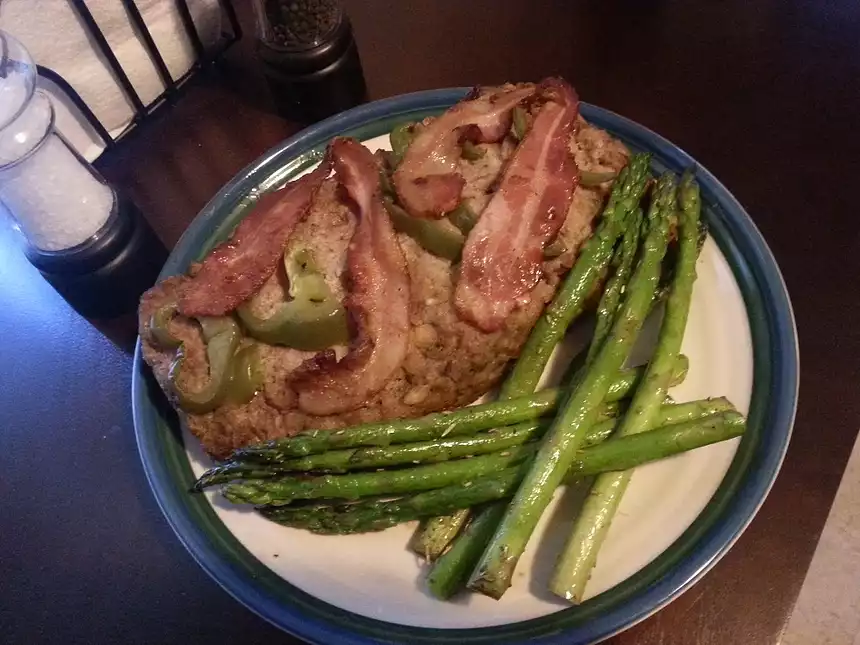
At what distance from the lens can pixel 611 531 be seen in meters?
1.93

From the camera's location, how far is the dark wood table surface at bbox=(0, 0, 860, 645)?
2.03m

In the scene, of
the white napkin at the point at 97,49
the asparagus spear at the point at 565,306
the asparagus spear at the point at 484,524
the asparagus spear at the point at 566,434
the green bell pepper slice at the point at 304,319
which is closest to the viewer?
the asparagus spear at the point at 566,434

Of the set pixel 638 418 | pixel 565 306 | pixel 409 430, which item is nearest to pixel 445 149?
pixel 565 306

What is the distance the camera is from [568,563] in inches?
71.6

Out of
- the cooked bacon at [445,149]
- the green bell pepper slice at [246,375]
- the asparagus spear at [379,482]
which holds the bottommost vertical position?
the asparagus spear at [379,482]

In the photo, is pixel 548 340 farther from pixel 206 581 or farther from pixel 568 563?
pixel 206 581

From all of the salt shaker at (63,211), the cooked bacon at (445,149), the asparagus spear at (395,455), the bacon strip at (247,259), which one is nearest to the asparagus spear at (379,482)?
the asparagus spear at (395,455)

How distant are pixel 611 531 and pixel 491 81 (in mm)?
1923

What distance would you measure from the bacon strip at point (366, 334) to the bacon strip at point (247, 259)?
232 millimetres

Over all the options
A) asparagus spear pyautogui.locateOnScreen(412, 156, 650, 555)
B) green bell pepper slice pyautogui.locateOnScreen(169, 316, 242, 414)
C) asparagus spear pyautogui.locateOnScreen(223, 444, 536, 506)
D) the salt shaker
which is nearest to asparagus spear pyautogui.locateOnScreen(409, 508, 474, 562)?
asparagus spear pyautogui.locateOnScreen(223, 444, 536, 506)

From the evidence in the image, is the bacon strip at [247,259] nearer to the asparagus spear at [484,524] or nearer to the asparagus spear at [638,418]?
the asparagus spear at [484,524]

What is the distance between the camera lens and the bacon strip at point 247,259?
201 centimetres

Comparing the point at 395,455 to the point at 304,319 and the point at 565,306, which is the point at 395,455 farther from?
the point at 565,306

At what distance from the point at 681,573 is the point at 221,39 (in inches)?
113
